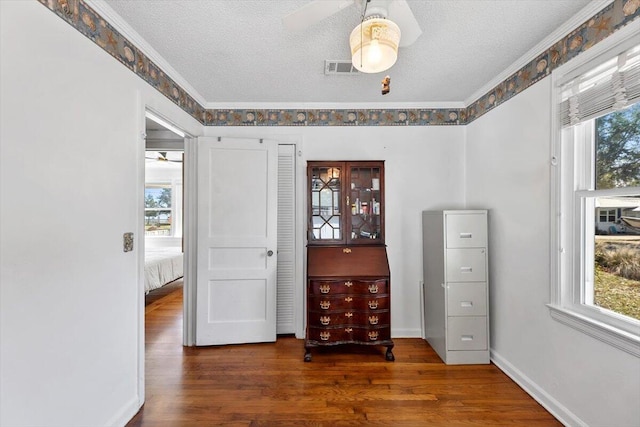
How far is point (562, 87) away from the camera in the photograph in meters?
1.92

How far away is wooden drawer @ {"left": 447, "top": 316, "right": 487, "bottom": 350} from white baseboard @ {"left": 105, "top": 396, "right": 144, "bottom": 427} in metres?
2.47

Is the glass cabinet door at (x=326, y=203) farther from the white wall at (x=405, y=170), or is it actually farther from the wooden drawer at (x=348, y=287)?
the wooden drawer at (x=348, y=287)

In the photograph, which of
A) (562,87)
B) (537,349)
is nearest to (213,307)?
(537,349)

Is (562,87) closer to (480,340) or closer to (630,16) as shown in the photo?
(630,16)

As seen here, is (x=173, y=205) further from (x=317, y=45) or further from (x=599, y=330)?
(x=599, y=330)

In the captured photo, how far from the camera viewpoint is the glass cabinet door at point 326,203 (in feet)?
9.48

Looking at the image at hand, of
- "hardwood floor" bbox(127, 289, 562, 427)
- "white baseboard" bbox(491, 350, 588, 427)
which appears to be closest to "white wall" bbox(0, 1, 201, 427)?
"hardwood floor" bbox(127, 289, 562, 427)

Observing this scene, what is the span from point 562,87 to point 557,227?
920mm

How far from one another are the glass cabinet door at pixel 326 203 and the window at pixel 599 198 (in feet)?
5.52

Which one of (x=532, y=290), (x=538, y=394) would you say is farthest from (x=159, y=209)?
(x=538, y=394)

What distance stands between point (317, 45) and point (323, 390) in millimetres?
2524

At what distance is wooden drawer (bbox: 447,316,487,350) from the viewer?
2.62 metres

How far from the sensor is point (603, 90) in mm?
1655

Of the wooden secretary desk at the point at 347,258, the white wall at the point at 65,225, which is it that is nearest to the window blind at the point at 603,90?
the wooden secretary desk at the point at 347,258
